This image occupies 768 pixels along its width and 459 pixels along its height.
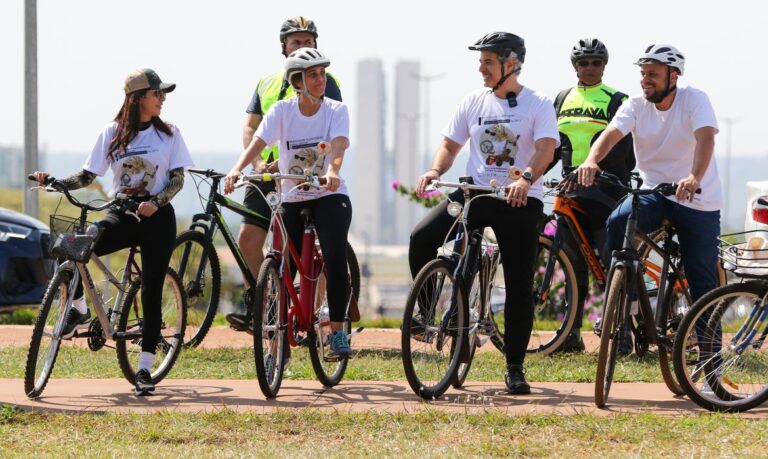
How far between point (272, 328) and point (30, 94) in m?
10.5

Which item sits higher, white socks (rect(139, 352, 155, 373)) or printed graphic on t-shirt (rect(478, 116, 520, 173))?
printed graphic on t-shirt (rect(478, 116, 520, 173))

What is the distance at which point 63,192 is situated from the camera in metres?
8.48

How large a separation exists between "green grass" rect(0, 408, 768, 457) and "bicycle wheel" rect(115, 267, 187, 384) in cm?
108

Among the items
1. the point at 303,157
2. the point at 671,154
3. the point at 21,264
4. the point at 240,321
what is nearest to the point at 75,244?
the point at 303,157

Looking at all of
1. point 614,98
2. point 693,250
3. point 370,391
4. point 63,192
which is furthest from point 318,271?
point 614,98

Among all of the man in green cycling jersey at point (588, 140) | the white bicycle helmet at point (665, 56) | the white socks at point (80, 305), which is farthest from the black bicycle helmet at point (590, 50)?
the white socks at point (80, 305)

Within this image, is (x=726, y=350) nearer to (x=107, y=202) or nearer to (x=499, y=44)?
(x=499, y=44)

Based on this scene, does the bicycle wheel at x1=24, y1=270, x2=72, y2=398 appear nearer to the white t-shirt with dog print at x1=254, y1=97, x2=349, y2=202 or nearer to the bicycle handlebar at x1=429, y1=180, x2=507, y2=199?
the white t-shirt with dog print at x1=254, y1=97, x2=349, y2=202

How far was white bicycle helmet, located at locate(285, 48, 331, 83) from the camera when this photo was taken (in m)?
8.45

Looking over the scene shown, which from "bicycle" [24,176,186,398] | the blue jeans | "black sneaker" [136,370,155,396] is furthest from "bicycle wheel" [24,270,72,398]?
the blue jeans

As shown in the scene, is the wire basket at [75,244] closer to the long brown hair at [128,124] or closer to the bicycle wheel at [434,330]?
the long brown hair at [128,124]

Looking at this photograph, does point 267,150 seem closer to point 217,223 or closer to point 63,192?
point 217,223

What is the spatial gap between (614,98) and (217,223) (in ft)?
9.56

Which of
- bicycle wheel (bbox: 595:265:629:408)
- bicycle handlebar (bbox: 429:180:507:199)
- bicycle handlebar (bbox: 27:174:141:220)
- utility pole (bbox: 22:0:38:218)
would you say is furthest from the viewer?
utility pole (bbox: 22:0:38:218)
